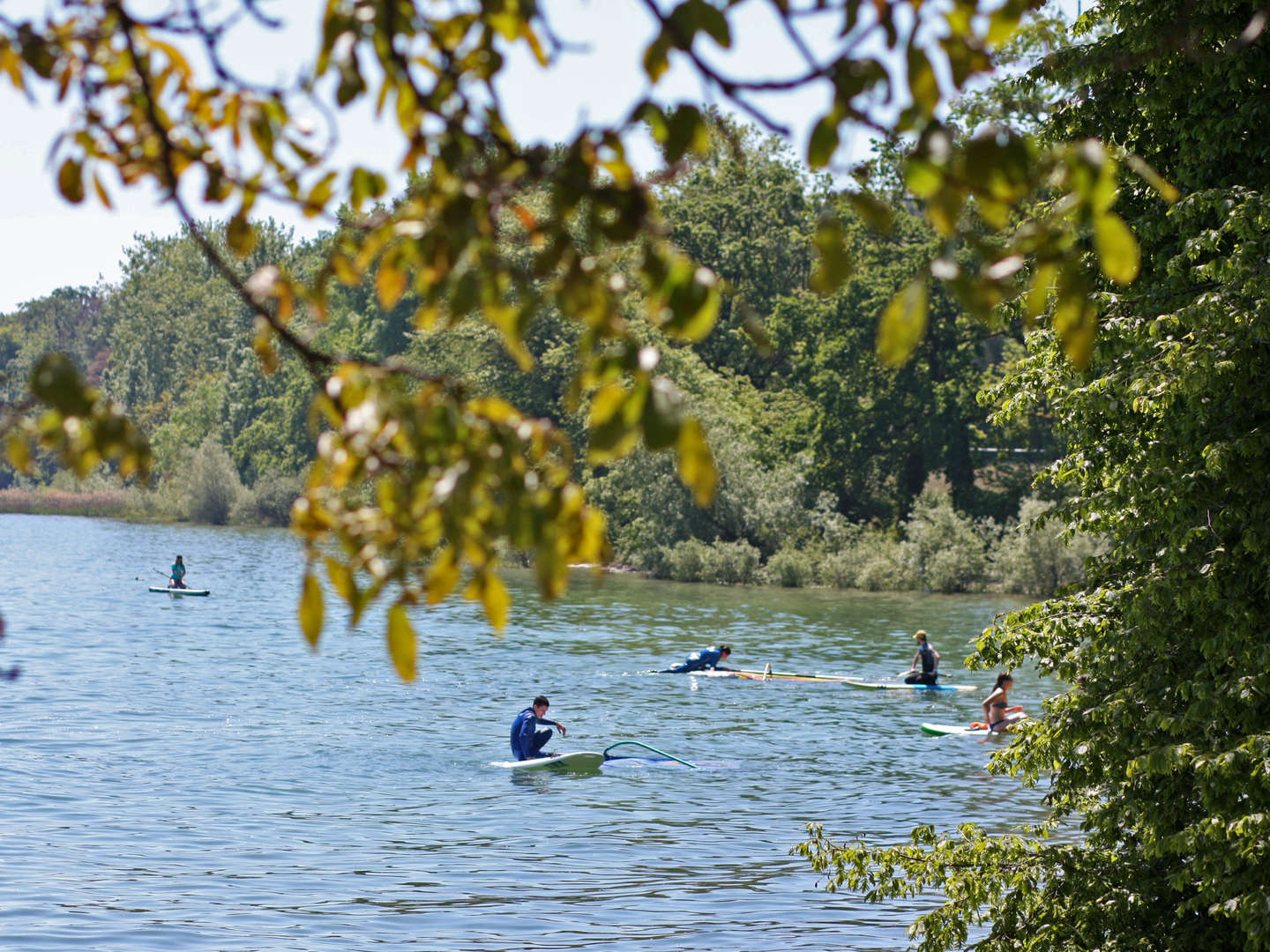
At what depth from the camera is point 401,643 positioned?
287 cm

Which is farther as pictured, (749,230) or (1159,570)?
(749,230)

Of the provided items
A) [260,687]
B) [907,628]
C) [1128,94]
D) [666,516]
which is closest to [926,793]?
[1128,94]

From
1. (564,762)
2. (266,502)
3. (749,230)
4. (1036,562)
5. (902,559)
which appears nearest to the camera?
(564,762)

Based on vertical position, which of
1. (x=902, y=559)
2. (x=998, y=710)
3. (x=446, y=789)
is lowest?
(x=446, y=789)

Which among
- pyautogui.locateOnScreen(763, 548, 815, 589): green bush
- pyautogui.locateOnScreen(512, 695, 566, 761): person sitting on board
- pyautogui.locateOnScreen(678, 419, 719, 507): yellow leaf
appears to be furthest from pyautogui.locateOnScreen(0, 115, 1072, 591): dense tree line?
pyautogui.locateOnScreen(678, 419, 719, 507): yellow leaf

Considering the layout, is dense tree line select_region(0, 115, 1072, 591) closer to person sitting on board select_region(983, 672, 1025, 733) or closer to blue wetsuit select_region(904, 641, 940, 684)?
blue wetsuit select_region(904, 641, 940, 684)

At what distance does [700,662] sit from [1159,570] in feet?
71.1

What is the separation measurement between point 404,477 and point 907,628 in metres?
38.2

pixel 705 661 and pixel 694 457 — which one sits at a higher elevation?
pixel 694 457

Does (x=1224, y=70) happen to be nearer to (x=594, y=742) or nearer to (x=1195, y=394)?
(x=1195, y=394)

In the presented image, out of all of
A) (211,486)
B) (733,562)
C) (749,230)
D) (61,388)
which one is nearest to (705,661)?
(733,562)

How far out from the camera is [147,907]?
13.1 metres

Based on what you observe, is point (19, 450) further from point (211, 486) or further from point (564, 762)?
point (211, 486)

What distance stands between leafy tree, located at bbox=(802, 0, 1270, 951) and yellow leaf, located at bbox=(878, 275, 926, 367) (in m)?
5.92
